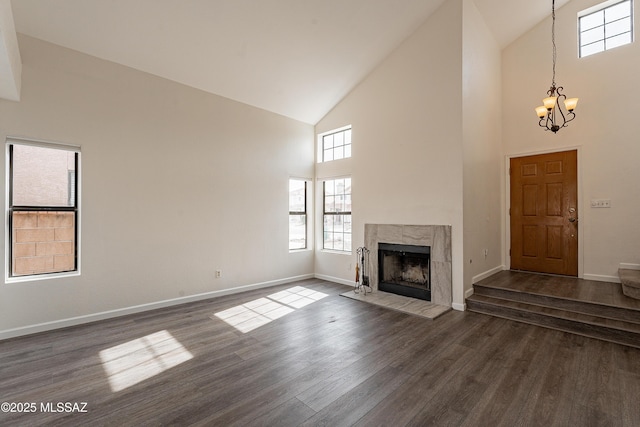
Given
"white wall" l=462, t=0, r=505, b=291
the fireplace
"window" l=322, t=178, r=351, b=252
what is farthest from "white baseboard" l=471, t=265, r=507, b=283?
"window" l=322, t=178, r=351, b=252

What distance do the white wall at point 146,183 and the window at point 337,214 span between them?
1159mm

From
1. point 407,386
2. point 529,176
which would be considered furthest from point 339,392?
point 529,176

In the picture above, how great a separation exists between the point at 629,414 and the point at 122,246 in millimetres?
5262

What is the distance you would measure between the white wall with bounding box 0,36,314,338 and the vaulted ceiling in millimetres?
284

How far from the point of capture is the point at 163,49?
382cm

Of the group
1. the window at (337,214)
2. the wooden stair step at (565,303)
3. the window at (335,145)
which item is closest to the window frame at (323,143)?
the window at (335,145)

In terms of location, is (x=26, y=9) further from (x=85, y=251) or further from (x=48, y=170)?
(x=85, y=251)

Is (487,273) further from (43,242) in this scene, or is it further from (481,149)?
(43,242)

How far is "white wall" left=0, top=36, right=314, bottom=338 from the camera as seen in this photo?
11.2 ft

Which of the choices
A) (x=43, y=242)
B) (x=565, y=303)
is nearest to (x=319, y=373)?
(x=565, y=303)

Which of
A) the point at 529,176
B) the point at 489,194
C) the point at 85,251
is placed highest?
the point at 529,176

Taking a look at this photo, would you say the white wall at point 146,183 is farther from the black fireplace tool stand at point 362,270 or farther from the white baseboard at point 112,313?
the black fireplace tool stand at point 362,270

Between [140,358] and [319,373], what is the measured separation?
177 centimetres

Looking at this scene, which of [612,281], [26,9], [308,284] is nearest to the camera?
[26,9]
